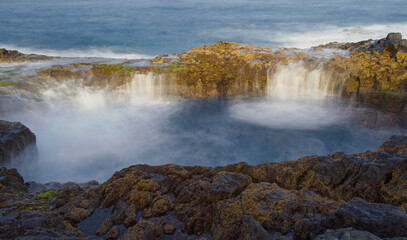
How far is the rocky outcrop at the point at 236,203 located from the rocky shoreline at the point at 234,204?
1cm

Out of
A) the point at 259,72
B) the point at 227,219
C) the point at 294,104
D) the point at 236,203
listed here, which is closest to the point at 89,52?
the point at 259,72

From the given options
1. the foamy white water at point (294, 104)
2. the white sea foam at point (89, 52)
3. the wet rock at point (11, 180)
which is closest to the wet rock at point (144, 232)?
→ the wet rock at point (11, 180)

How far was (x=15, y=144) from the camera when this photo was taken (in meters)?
8.33

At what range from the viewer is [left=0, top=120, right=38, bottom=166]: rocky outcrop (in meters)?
8.00

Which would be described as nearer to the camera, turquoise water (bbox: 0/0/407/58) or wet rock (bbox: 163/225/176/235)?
wet rock (bbox: 163/225/176/235)

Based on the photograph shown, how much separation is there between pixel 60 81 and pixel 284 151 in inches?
428

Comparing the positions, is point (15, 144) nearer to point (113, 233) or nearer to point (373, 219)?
point (113, 233)

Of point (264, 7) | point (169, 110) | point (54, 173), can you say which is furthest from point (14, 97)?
point (264, 7)

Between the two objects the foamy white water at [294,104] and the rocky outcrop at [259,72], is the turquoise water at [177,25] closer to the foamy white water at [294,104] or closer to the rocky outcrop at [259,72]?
the rocky outcrop at [259,72]

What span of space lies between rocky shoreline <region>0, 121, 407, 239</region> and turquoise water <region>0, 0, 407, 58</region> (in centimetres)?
2073

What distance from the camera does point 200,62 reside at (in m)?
15.6

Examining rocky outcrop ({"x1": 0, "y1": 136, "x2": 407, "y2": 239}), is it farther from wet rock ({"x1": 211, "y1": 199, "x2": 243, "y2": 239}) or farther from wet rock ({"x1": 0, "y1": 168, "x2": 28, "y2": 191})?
wet rock ({"x1": 0, "y1": 168, "x2": 28, "y2": 191})

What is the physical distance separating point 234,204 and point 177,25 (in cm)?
3418

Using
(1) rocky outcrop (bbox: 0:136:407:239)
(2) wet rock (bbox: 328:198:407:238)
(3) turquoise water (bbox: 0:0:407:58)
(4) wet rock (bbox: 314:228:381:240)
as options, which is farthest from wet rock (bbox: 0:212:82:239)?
(3) turquoise water (bbox: 0:0:407:58)
